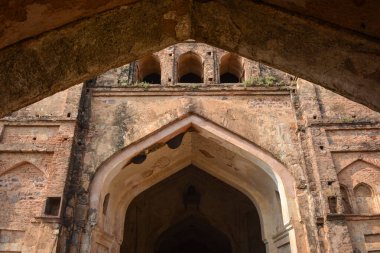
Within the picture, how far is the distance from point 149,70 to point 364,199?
17.8ft

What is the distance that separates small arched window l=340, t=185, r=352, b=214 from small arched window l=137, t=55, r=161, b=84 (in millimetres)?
4604

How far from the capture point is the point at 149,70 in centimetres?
909

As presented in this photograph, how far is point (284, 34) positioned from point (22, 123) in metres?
6.35

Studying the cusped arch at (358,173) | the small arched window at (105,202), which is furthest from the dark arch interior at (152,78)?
the cusped arch at (358,173)

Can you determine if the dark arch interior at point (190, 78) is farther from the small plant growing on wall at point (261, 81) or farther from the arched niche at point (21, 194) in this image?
the arched niche at point (21, 194)

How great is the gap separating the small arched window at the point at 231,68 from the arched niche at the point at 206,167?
193 centimetres

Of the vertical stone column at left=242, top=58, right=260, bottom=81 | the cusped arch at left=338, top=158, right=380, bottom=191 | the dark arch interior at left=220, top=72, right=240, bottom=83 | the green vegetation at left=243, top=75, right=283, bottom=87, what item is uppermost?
the dark arch interior at left=220, top=72, right=240, bottom=83

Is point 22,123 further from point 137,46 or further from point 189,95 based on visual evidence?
point 137,46

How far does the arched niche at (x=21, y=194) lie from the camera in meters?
6.28

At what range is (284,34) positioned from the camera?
2.02 m

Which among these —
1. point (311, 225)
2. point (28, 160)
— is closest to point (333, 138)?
point (311, 225)

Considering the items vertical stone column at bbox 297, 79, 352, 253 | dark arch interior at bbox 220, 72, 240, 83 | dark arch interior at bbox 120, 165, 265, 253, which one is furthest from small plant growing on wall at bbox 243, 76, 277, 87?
dark arch interior at bbox 120, 165, 265, 253

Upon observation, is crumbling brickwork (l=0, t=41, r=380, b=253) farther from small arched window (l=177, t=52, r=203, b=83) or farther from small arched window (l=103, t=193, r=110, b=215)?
small arched window (l=177, t=52, r=203, b=83)

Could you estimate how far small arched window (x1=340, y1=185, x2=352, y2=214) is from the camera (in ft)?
21.0
